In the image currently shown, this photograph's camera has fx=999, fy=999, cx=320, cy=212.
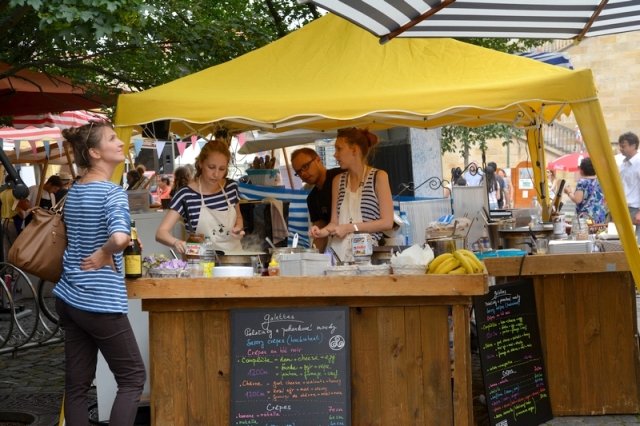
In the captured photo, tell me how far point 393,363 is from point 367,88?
191 centimetres

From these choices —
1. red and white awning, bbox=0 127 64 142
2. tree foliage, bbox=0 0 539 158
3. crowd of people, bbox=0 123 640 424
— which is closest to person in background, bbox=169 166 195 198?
crowd of people, bbox=0 123 640 424

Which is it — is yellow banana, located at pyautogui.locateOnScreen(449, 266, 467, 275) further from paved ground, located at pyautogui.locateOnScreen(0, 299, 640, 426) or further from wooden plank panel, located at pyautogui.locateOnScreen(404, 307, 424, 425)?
paved ground, located at pyautogui.locateOnScreen(0, 299, 640, 426)

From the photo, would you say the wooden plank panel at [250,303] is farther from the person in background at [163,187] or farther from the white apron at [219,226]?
the person in background at [163,187]

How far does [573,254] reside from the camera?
6449 millimetres

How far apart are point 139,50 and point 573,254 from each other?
454cm

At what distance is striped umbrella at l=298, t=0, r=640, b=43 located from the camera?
18.6 feet

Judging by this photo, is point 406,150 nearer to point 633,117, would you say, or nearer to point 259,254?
point 259,254

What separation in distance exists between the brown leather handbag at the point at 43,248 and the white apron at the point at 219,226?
6.11 ft

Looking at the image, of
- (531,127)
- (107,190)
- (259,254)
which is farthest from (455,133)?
(107,190)

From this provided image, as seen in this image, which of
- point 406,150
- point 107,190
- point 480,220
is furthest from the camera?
point 406,150

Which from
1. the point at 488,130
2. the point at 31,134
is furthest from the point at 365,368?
the point at 488,130

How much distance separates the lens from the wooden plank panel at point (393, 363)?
5668 mm

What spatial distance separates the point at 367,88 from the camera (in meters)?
6.59

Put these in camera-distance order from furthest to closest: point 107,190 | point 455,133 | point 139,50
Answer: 1. point 455,133
2. point 139,50
3. point 107,190
